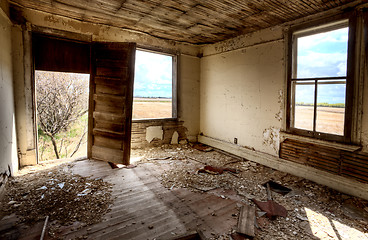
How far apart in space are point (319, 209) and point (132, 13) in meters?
4.10

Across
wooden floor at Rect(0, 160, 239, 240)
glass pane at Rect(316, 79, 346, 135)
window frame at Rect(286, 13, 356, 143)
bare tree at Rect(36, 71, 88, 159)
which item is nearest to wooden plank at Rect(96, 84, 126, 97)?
wooden floor at Rect(0, 160, 239, 240)

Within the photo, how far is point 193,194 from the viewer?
108 inches

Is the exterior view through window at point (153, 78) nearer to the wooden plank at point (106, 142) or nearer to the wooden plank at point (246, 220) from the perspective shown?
the wooden plank at point (106, 142)

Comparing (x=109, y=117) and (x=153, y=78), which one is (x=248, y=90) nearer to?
(x=153, y=78)

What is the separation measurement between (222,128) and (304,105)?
6.65 feet

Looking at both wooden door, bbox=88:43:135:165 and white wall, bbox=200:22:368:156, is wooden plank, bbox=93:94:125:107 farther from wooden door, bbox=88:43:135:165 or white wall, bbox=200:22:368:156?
white wall, bbox=200:22:368:156

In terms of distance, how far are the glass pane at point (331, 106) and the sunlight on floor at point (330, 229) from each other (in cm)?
141

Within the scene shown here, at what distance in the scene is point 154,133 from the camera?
5.00m

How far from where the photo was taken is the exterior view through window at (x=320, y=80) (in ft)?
9.63

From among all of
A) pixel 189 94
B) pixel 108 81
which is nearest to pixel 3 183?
pixel 108 81

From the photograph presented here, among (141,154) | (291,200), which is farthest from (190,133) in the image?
(291,200)

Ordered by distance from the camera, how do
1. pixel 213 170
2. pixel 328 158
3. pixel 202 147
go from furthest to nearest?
pixel 202 147 → pixel 213 170 → pixel 328 158

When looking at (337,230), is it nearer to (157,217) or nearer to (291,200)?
(291,200)

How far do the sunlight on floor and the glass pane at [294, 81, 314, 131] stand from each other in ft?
5.09
